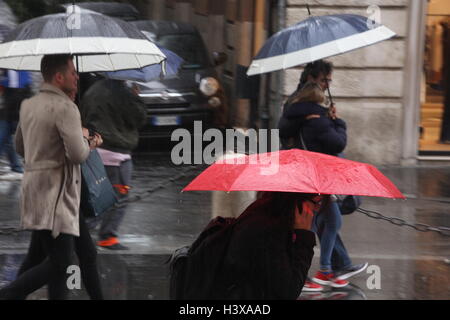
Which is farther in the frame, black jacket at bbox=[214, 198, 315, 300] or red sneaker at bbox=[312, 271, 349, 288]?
red sneaker at bbox=[312, 271, 349, 288]

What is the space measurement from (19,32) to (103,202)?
1.20 meters

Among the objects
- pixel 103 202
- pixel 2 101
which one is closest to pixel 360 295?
pixel 103 202

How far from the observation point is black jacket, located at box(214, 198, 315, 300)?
3783mm

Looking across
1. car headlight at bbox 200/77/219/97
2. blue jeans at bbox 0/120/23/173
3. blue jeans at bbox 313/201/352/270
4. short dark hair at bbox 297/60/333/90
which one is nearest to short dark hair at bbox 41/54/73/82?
short dark hair at bbox 297/60/333/90

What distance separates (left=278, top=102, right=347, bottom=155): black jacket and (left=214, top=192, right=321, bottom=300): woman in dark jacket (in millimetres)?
2579

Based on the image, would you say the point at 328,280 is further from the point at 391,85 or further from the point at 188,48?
the point at 188,48

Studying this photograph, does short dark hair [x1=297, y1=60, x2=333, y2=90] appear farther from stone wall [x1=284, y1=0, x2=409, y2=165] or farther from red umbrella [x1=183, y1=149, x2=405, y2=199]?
stone wall [x1=284, y1=0, x2=409, y2=165]

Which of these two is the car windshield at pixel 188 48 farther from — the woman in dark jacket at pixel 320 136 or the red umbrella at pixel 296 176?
the red umbrella at pixel 296 176

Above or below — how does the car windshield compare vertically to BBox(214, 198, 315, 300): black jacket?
above

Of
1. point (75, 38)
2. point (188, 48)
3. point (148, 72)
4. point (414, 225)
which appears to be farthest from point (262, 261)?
point (188, 48)

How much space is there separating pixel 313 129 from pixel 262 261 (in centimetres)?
283

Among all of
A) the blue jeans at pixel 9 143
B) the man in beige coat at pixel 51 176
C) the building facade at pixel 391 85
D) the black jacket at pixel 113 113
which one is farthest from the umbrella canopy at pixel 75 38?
the building facade at pixel 391 85

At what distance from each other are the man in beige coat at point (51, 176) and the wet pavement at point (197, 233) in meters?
1.07

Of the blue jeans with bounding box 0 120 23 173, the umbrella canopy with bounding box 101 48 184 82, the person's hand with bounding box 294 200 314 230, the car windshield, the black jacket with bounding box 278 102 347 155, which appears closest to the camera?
the person's hand with bounding box 294 200 314 230
